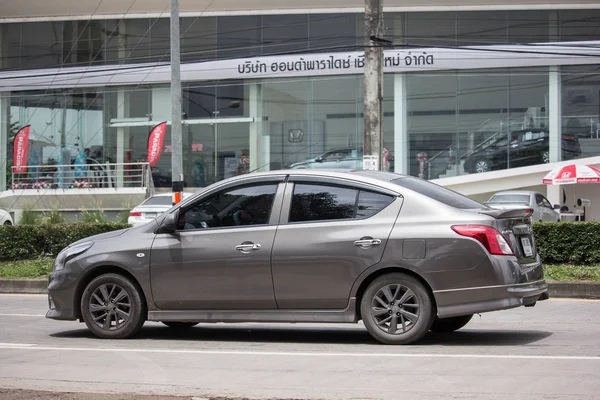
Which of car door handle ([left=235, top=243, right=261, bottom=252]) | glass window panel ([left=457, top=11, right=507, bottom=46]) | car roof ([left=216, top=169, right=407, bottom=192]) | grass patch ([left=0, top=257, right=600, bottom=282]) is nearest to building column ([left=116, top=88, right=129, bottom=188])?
glass window panel ([left=457, top=11, right=507, bottom=46])

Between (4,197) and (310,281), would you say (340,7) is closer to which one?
(4,197)

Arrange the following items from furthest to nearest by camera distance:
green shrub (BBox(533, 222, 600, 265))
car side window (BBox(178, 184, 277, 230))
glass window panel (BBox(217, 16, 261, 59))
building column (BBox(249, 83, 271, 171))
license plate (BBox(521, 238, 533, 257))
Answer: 1. building column (BBox(249, 83, 271, 171))
2. glass window panel (BBox(217, 16, 261, 59))
3. green shrub (BBox(533, 222, 600, 265))
4. car side window (BBox(178, 184, 277, 230))
5. license plate (BBox(521, 238, 533, 257))

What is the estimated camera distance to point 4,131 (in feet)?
128

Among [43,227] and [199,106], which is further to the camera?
[199,106]

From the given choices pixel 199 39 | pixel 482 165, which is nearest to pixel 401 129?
pixel 482 165

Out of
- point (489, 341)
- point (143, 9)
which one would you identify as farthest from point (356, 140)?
point (489, 341)

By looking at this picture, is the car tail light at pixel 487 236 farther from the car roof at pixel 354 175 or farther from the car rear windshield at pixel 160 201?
the car rear windshield at pixel 160 201

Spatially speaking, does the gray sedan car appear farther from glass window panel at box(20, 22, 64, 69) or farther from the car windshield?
glass window panel at box(20, 22, 64, 69)

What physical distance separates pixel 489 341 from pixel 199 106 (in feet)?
92.0

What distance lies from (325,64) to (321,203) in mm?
25661

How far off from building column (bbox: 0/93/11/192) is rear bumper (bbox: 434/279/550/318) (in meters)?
33.8

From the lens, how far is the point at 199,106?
35594 mm

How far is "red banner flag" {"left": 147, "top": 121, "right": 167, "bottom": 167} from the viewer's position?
115 ft

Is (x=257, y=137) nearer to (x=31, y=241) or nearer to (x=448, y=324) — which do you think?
(x=31, y=241)
